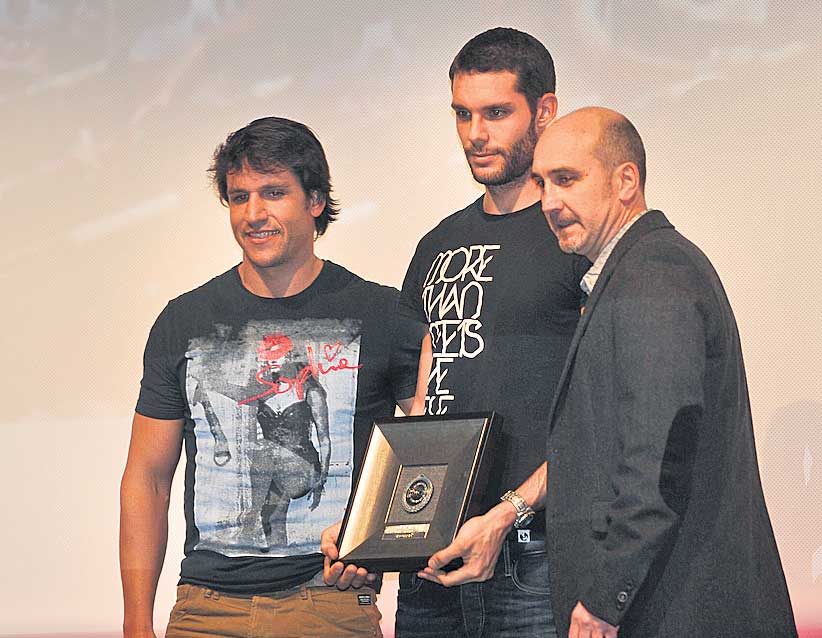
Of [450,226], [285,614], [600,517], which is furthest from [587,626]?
[450,226]

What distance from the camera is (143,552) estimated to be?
10.1ft

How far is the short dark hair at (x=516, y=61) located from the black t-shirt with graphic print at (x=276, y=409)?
0.59m

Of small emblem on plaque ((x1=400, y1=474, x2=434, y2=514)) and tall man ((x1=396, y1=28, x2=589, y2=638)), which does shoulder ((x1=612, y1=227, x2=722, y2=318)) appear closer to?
tall man ((x1=396, y1=28, x2=589, y2=638))

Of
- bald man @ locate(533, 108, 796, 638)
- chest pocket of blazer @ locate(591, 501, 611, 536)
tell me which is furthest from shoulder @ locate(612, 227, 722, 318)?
chest pocket of blazer @ locate(591, 501, 611, 536)

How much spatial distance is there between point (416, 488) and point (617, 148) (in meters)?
0.78

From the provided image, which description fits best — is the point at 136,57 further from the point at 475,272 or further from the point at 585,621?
the point at 585,621

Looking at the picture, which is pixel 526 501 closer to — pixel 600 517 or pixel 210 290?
pixel 600 517

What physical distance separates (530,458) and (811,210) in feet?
3.36

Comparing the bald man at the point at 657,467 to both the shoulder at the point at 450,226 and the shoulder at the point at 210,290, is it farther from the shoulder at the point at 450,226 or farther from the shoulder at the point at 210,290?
the shoulder at the point at 210,290

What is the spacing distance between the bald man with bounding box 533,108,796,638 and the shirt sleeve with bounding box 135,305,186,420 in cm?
118

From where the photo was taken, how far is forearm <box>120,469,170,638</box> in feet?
9.99

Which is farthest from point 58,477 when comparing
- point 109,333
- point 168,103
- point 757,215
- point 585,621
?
point 757,215

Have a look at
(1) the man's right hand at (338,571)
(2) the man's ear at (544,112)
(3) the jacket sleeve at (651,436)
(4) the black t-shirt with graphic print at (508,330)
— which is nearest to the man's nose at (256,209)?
(4) the black t-shirt with graphic print at (508,330)

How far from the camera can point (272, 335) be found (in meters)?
2.98
